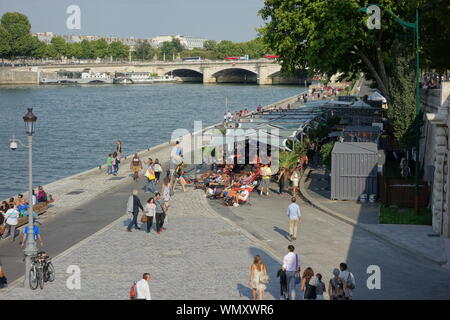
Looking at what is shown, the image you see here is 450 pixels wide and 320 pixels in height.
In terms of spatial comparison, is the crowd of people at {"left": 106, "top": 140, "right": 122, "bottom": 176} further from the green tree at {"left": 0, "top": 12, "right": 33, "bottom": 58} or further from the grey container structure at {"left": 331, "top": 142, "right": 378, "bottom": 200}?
the green tree at {"left": 0, "top": 12, "right": 33, "bottom": 58}

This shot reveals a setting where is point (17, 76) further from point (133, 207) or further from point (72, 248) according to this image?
point (72, 248)

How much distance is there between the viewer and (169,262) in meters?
19.0

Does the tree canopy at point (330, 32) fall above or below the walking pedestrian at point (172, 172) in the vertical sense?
above

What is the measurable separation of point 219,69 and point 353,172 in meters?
147

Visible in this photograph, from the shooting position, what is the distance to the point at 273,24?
130ft

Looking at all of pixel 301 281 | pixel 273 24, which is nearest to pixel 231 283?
pixel 301 281

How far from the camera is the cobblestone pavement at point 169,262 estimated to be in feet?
53.9

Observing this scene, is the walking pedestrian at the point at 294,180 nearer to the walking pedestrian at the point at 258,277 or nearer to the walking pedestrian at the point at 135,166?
the walking pedestrian at the point at 135,166

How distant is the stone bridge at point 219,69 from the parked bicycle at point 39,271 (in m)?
143

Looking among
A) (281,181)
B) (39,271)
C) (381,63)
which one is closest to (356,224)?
(281,181)

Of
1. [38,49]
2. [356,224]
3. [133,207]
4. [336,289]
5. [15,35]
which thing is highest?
[15,35]

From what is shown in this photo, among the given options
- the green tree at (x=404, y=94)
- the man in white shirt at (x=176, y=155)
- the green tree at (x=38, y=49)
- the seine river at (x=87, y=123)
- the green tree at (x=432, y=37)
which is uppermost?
the green tree at (x=38, y=49)

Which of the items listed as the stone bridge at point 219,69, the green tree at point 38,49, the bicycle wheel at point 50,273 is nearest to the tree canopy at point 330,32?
the bicycle wheel at point 50,273

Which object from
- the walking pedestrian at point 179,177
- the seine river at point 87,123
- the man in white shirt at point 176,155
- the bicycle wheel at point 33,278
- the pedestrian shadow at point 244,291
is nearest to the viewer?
the pedestrian shadow at point 244,291
